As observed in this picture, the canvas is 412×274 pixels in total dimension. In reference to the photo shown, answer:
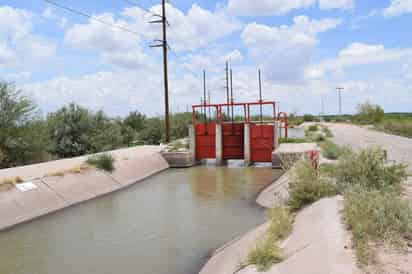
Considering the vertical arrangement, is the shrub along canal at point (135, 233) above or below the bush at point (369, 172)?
below

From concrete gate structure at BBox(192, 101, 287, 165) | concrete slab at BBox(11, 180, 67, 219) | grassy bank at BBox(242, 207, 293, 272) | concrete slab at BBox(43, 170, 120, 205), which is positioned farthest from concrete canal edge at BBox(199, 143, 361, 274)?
concrete gate structure at BBox(192, 101, 287, 165)

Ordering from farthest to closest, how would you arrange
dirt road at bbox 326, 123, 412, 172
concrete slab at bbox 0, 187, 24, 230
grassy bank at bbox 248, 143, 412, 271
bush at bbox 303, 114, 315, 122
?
bush at bbox 303, 114, 315, 122, dirt road at bbox 326, 123, 412, 172, concrete slab at bbox 0, 187, 24, 230, grassy bank at bbox 248, 143, 412, 271

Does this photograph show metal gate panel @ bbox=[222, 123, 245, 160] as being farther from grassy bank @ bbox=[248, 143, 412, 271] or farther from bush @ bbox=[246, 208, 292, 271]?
bush @ bbox=[246, 208, 292, 271]

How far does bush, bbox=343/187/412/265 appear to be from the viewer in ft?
13.5

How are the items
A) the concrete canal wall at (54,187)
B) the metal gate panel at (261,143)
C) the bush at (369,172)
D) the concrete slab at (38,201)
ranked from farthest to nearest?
1. the metal gate panel at (261,143)
2. the concrete slab at (38,201)
3. the concrete canal wall at (54,187)
4. the bush at (369,172)

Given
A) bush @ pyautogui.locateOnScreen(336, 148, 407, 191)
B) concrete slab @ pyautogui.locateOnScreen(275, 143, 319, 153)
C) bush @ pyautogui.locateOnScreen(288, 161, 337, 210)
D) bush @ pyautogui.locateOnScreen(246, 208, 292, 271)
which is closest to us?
bush @ pyautogui.locateOnScreen(246, 208, 292, 271)

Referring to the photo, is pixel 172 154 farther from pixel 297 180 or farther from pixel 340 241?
pixel 340 241

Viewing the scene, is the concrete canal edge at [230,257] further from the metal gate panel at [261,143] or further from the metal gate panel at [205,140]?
the metal gate panel at [205,140]

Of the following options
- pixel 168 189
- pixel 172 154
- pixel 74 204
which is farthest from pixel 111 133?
pixel 74 204

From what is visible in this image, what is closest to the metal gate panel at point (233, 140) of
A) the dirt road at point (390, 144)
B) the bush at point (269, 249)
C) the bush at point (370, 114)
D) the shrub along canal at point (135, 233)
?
the dirt road at point (390, 144)

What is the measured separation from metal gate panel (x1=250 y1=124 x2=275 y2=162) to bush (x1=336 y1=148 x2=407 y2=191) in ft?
40.1

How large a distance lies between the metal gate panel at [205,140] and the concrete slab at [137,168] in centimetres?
247

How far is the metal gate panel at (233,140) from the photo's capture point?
69.9 ft

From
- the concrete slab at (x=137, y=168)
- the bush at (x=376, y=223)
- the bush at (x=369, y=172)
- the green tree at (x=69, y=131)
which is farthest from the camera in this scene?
the green tree at (x=69, y=131)
